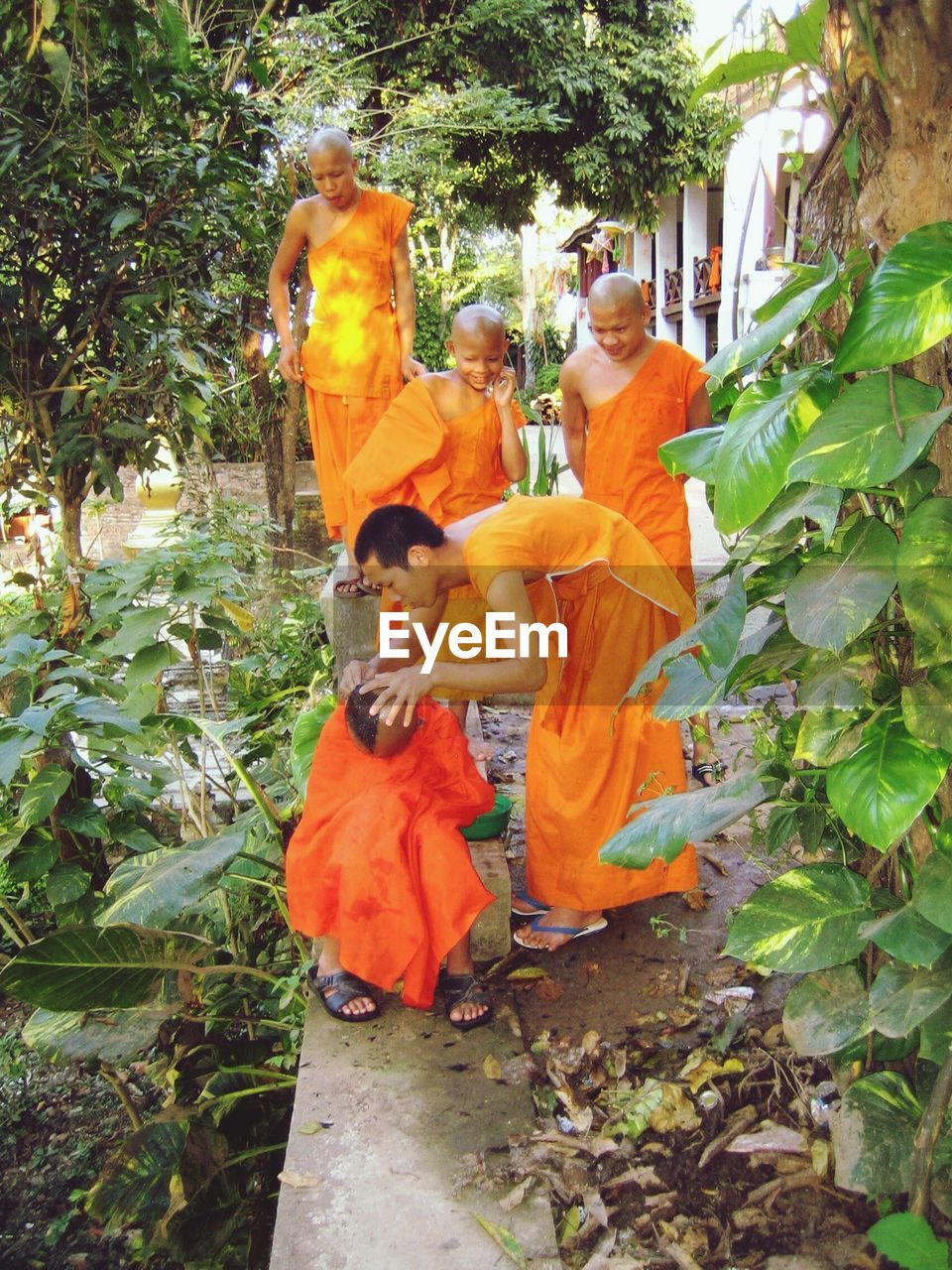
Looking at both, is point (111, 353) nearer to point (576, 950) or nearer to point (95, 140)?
point (95, 140)

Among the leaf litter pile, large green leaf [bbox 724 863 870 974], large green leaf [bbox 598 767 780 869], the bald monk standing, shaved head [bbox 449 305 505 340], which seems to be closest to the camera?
large green leaf [bbox 724 863 870 974]

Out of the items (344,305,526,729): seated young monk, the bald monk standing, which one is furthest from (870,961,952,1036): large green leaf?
the bald monk standing

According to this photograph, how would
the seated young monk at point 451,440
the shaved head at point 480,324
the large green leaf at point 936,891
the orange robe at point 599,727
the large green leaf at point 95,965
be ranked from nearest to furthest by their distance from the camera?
1. the large green leaf at point 936,891
2. the large green leaf at point 95,965
3. the orange robe at point 599,727
4. the shaved head at point 480,324
5. the seated young monk at point 451,440

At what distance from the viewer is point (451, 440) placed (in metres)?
3.70

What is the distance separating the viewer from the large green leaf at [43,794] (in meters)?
2.77

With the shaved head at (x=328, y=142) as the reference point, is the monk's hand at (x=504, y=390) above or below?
below

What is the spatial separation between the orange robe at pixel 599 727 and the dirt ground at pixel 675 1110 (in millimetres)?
176

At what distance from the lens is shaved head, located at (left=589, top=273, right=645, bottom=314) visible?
3.39 metres

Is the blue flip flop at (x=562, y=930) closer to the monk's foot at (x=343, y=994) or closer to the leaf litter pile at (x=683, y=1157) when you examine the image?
the leaf litter pile at (x=683, y=1157)

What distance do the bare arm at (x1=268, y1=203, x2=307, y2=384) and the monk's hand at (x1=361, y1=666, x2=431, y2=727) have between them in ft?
7.70

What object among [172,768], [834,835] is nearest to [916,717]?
[834,835]

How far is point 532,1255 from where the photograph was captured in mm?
1728

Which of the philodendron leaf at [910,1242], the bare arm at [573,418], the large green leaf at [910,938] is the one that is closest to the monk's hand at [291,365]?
the bare arm at [573,418]

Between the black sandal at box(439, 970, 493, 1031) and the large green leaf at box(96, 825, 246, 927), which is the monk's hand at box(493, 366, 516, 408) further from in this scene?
the black sandal at box(439, 970, 493, 1031)
